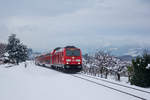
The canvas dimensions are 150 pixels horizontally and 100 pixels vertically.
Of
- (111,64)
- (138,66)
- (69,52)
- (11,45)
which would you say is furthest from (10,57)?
(138,66)

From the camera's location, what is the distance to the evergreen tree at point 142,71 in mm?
13414

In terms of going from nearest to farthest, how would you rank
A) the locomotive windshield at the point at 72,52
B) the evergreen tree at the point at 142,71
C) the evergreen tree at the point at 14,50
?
1. the evergreen tree at the point at 142,71
2. the locomotive windshield at the point at 72,52
3. the evergreen tree at the point at 14,50

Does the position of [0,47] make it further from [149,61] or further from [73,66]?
[149,61]

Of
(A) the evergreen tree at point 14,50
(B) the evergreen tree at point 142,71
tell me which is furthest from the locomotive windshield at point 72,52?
(A) the evergreen tree at point 14,50

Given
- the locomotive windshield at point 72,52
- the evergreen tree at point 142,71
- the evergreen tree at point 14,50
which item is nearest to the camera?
the evergreen tree at point 142,71

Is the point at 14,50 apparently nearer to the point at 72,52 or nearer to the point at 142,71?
the point at 72,52

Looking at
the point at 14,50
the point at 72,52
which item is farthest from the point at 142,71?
the point at 14,50

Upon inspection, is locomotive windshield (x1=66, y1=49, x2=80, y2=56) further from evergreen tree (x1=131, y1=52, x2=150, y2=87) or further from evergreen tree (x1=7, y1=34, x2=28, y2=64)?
evergreen tree (x1=7, y1=34, x2=28, y2=64)

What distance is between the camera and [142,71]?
13.5 metres

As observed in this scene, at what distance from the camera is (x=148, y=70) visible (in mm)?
13516

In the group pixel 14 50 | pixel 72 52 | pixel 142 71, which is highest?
pixel 14 50

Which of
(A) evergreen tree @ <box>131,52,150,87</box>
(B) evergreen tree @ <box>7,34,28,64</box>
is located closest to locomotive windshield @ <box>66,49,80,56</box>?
(A) evergreen tree @ <box>131,52,150,87</box>

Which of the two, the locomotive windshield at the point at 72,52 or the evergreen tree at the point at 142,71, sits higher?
the locomotive windshield at the point at 72,52

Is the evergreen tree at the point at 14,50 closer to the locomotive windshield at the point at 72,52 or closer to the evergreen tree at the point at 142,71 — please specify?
the locomotive windshield at the point at 72,52
